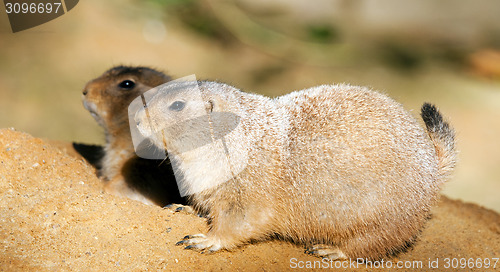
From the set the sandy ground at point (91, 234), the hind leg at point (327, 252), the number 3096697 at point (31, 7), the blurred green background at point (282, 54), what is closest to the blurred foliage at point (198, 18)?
the blurred green background at point (282, 54)

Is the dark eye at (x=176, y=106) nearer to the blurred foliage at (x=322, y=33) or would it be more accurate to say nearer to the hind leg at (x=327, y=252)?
the hind leg at (x=327, y=252)

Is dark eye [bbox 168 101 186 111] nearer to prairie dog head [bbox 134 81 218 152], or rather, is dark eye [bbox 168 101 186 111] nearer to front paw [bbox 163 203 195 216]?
prairie dog head [bbox 134 81 218 152]

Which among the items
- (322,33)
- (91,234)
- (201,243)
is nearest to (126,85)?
(91,234)

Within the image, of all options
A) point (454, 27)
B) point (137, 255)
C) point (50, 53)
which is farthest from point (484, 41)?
point (137, 255)

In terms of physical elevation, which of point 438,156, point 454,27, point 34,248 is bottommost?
point 34,248

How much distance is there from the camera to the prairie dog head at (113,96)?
4961mm

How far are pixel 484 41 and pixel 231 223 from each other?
11254mm

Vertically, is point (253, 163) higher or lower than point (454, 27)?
lower

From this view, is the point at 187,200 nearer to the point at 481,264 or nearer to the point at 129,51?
the point at 481,264

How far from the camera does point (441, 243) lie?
4312 millimetres

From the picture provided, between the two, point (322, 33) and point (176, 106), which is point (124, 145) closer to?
point (176, 106)

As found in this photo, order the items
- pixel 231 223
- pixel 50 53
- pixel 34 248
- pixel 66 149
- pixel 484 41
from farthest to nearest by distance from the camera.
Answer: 1. pixel 484 41
2. pixel 50 53
3. pixel 66 149
4. pixel 231 223
5. pixel 34 248

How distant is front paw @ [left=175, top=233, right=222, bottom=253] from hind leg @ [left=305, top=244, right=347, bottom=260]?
738mm

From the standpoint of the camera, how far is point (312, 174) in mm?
3660
